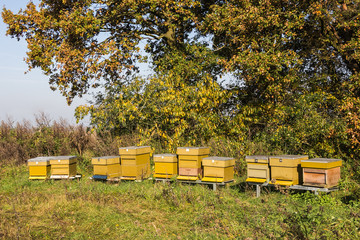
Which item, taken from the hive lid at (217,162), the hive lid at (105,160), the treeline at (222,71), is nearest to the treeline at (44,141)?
the treeline at (222,71)

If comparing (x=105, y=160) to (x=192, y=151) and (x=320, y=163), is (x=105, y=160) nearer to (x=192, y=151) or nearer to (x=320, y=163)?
(x=192, y=151)

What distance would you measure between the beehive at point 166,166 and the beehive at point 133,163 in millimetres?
489

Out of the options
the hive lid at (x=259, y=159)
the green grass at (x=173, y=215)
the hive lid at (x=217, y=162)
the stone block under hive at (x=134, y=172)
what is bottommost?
the green grass at (x=173, y=215)

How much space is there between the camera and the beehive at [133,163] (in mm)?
10992

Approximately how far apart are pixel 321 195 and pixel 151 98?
7.67 metres

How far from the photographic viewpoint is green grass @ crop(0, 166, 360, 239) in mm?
5945

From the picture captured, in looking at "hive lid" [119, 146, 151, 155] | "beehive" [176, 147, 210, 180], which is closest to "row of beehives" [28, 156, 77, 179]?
"hive lid" [119, 146, 151, 155]

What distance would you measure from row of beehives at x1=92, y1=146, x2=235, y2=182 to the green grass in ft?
1.40

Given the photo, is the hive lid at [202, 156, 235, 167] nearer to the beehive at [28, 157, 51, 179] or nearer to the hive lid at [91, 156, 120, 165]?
the hive lid at [91, 156, 120, 165]

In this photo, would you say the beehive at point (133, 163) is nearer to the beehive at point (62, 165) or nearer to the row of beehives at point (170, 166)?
the row of beehives at point (170, 166)

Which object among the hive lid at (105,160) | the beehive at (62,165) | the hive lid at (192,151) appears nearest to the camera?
the hive lid at (192,151)

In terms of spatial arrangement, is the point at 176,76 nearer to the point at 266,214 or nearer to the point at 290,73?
the point at 290,73

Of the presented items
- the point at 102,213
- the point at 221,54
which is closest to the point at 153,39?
the point at 221,54

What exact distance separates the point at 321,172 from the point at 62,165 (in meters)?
7.60
